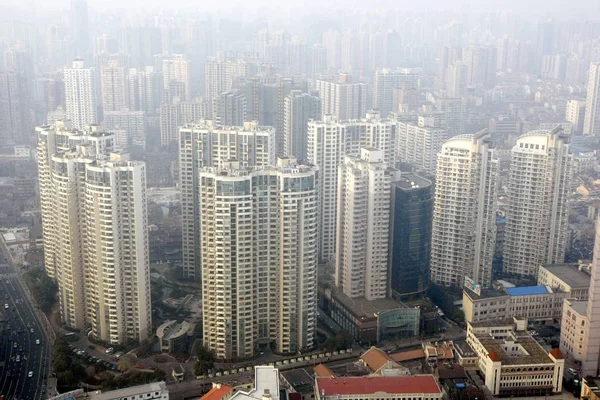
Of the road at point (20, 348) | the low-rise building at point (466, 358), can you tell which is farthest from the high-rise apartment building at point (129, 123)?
the low-rise building at point (466, 358)

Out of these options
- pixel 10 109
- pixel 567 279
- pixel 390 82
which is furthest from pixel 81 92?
pixel 567 279

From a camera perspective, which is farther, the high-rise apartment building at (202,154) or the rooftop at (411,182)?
the high-rise apartment building at (202,154)

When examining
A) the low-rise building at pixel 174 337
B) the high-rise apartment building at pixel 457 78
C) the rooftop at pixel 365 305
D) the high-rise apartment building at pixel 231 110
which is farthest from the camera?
the high-rise apartment building at pixel 457 78

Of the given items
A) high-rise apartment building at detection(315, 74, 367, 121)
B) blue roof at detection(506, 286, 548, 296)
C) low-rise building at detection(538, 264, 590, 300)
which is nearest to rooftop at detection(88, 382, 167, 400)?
blue roof at detection(506, 286, 548, 296)

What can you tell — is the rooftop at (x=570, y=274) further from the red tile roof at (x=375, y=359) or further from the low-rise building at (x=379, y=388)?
the low-rise building at (x=379, y=388)

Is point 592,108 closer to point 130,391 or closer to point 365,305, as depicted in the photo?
point 365,305

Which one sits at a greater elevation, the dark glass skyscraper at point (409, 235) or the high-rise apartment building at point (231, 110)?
the high-rise apartment building at point (231, 110)

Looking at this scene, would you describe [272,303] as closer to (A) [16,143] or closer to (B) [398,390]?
(B) [398,390]

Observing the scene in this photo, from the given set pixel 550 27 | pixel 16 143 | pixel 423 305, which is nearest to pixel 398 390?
pixel 423 305
